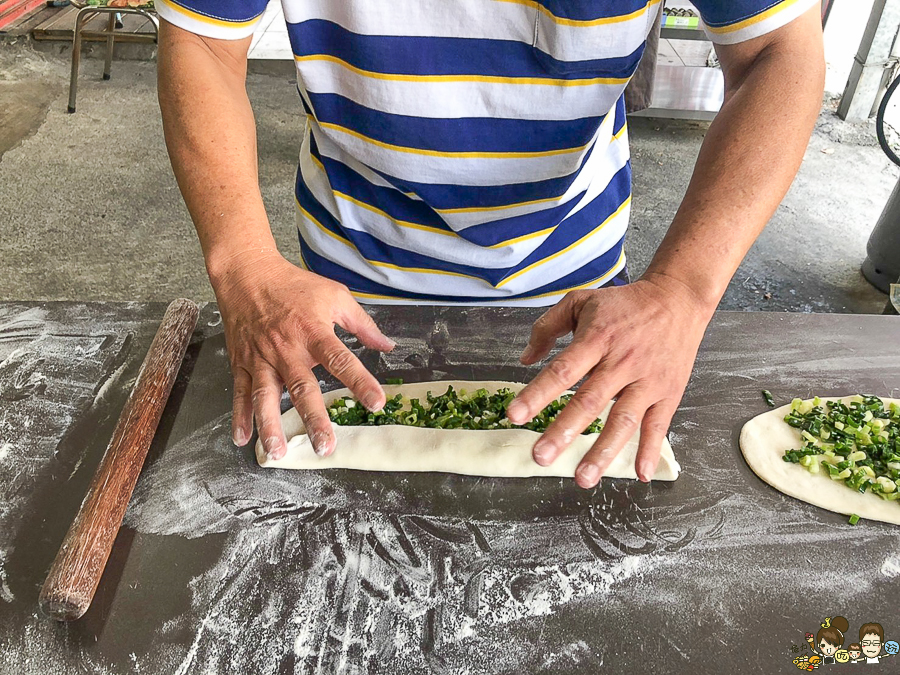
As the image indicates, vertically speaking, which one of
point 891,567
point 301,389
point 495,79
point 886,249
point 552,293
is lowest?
point 886,249

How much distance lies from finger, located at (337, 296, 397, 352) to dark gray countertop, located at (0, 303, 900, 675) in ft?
0.97

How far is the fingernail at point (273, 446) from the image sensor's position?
1.08m

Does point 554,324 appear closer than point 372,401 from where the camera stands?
No

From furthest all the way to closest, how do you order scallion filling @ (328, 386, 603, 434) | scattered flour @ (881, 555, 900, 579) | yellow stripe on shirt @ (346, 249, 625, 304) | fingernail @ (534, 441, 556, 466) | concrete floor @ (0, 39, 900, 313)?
concrete floor @ (0, 39, 900, 313) < yellow stripe on shirt @ (346, 249, 625, 304) < scallion filling @ (328, 386, 603, 434) < scattered flour @ (881, 555, 900, 579) < fingernail @ (534, 441, 556, 466)

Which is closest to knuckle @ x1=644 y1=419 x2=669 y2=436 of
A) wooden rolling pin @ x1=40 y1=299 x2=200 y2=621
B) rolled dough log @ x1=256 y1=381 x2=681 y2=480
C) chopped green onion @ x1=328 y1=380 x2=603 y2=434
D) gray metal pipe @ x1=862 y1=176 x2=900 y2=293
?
rolled dough log @ x1=256 y1=381 x2=681 y2=480

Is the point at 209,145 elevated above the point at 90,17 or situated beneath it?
elevated above

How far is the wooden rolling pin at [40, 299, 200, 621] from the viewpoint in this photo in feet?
3.59

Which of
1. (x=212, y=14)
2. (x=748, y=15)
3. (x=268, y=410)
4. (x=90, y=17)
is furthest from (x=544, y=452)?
(x=90, y=17)

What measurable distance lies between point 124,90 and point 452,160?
189 inches

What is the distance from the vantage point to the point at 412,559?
1221 millimetres

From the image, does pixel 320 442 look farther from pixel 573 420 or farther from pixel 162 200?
pixel 162 200

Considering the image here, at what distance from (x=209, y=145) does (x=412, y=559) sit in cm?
87

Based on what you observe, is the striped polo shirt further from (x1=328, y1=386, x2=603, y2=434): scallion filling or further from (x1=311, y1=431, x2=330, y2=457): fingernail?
(x1=311, y1=431, x2=330, y2=457): fingernail

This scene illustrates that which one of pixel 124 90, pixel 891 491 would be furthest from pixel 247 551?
pixel 124 90
